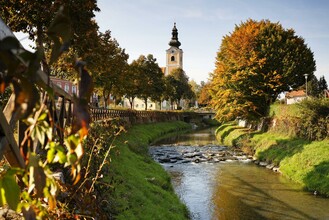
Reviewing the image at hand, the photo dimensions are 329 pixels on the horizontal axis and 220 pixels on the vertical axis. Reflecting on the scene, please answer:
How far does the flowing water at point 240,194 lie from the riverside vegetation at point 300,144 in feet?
3.07

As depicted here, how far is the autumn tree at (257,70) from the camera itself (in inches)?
1404

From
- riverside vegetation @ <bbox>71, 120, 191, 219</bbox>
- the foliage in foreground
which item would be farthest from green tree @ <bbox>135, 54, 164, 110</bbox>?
the foliage in foreground

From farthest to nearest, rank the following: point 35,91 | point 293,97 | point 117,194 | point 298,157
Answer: point 293,97
point 298,157
point 117,194
point 35,91

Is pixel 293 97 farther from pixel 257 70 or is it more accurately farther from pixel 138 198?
pixel 138 198

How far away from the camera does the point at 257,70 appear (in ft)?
117

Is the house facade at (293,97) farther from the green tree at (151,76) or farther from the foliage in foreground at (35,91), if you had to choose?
the foliage in foreground at (35,91)

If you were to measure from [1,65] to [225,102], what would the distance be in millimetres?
36449

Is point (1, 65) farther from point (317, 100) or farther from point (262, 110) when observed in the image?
point (262, 110)

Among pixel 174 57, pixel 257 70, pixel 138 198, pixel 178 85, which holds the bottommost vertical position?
pixel 138 198

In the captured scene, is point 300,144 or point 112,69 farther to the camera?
point 112,69

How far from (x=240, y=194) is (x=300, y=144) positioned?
28.6ft

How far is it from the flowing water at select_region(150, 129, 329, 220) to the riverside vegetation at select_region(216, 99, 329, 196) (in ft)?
3.07

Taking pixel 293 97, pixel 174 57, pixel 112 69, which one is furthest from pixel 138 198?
pixel 174 57

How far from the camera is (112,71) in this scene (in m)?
43.6
